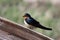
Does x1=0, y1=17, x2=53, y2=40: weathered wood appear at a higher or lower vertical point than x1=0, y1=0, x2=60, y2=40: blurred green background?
lower

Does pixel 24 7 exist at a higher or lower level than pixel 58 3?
lower

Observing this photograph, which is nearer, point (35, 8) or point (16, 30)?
point (16, 30)

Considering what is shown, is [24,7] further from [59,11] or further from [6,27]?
[6,27]

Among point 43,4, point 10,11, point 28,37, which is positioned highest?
point 43,4

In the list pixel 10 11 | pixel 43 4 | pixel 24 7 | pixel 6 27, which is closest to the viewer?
pixel 6 27

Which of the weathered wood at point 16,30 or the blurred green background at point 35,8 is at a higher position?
the blurred green background at point 35,8

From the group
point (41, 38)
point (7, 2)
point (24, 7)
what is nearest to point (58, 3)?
point (24, 7)

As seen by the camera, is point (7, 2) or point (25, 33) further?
point (7, 2)

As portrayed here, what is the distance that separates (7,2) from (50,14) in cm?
74

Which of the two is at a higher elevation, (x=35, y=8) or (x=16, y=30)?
(x=35, y=8)

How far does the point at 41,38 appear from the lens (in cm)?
153

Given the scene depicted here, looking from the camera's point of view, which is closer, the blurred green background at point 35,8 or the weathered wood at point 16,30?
the weathered wood at point 16,30

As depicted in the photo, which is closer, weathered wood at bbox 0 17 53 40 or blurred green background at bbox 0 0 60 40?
weathered wood at bbox 0 17 53 40

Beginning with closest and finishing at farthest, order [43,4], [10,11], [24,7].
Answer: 1. [10,11]
2. [24,7]
3. [43,4]
